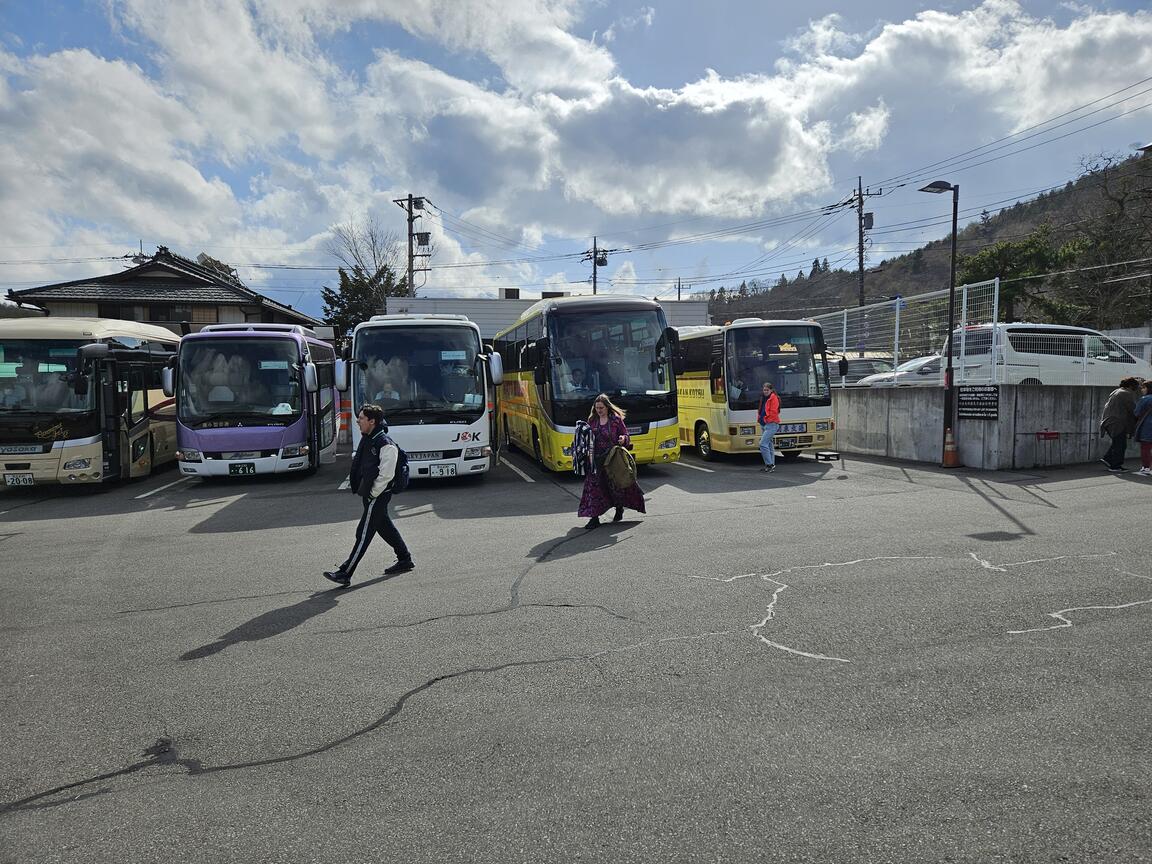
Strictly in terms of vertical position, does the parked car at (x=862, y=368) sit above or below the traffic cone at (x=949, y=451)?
above

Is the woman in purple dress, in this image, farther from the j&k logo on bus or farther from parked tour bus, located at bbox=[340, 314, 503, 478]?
the j&k logo on bus

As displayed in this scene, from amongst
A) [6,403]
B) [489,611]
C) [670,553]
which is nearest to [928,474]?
[670,553]

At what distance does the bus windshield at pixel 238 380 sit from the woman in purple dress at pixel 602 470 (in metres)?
8.00

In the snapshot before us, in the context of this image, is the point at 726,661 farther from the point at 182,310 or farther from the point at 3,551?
the point at 182,310

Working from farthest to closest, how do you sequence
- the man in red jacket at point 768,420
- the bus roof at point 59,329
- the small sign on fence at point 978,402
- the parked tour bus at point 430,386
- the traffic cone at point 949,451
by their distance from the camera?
the traffic cone at point 949,451
the man in red jacket at point 768,420
the small sign on fence at point 978,402
the bus roof at point 59,329
the parked tour bus at point 430,386

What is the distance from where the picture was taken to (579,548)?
8.52 meters

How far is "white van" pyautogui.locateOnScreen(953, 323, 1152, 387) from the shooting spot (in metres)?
16.3

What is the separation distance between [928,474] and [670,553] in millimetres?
9530

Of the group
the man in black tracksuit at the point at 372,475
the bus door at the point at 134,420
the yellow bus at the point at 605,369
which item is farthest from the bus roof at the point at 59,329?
the man in black tracksuit at the point at 372,475

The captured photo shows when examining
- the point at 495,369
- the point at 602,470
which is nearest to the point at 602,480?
the point at 602,470

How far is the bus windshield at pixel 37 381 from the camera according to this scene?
13.7 metres

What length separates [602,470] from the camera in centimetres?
977

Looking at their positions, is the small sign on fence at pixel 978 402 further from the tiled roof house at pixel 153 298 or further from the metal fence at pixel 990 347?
the tiled roof house at pixel 153 298

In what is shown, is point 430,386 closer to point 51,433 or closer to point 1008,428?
point 51,433
